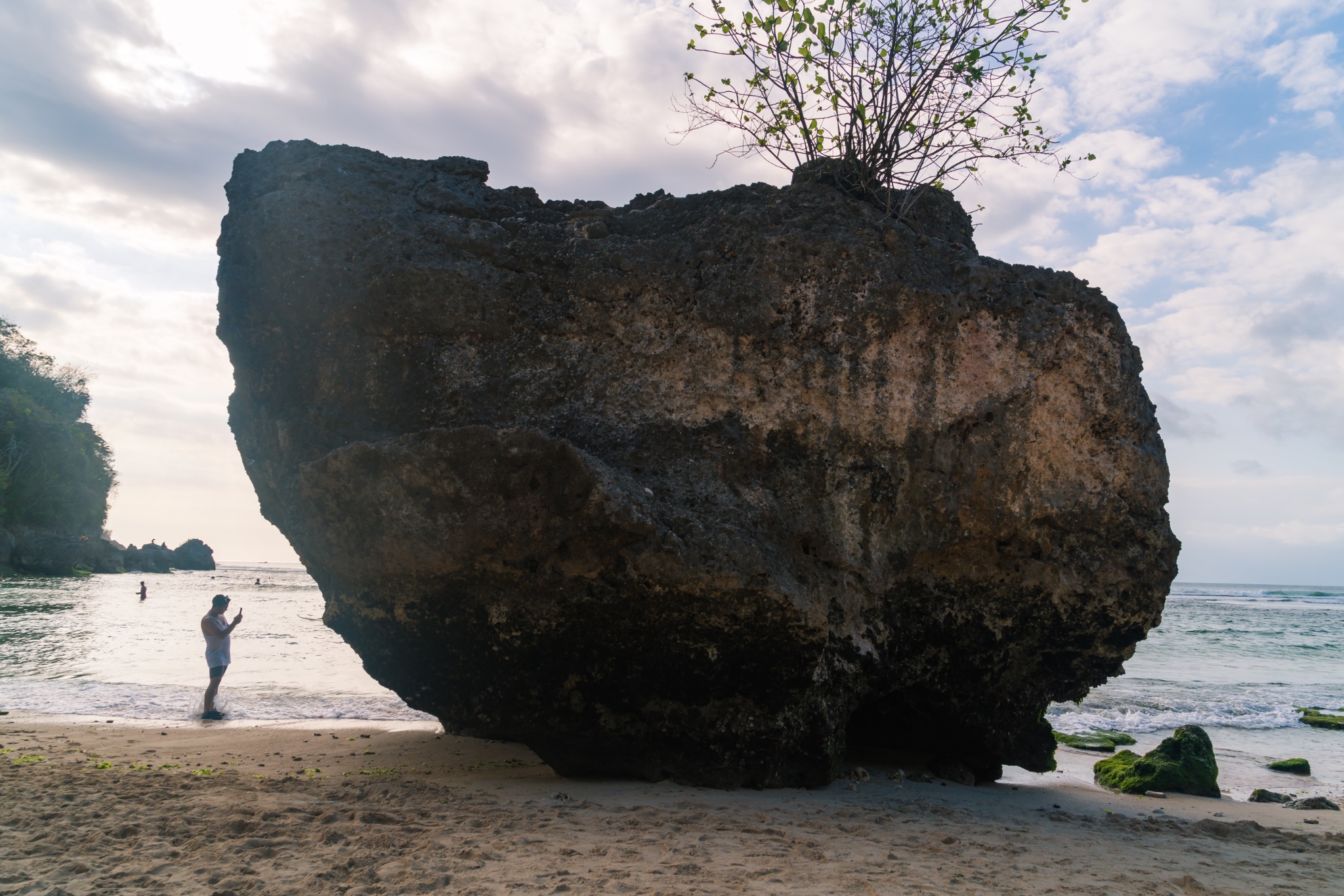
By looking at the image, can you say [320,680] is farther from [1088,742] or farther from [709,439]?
[1088,742]

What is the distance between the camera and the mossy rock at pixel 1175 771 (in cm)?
797

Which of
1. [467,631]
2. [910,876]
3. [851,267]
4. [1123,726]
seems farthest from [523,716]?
[1123,726]

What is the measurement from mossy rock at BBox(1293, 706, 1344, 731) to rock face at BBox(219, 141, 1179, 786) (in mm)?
8767

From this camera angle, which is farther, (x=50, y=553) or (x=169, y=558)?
(x=169, y=558)

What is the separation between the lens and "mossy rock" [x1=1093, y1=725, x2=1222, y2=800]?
7.97 m

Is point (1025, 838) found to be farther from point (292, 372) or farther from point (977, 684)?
point (292, 372)

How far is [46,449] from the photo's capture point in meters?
42.0

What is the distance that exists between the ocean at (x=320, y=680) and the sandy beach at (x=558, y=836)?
144 inches

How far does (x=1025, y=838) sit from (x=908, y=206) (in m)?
4.79

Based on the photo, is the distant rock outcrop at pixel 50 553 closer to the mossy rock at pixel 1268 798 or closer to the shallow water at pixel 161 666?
the shallow water at pixel 161 666

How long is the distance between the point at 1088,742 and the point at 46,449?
48733 mm

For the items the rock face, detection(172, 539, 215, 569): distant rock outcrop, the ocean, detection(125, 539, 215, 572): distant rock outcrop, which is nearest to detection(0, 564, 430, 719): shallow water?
the ocean

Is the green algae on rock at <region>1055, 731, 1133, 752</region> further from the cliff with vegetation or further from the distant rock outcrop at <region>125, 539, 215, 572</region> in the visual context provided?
the distant rock outcrop at <region>125, 539, 215, 572</region>

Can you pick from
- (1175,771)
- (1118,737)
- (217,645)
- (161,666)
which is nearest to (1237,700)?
(1118,737)
